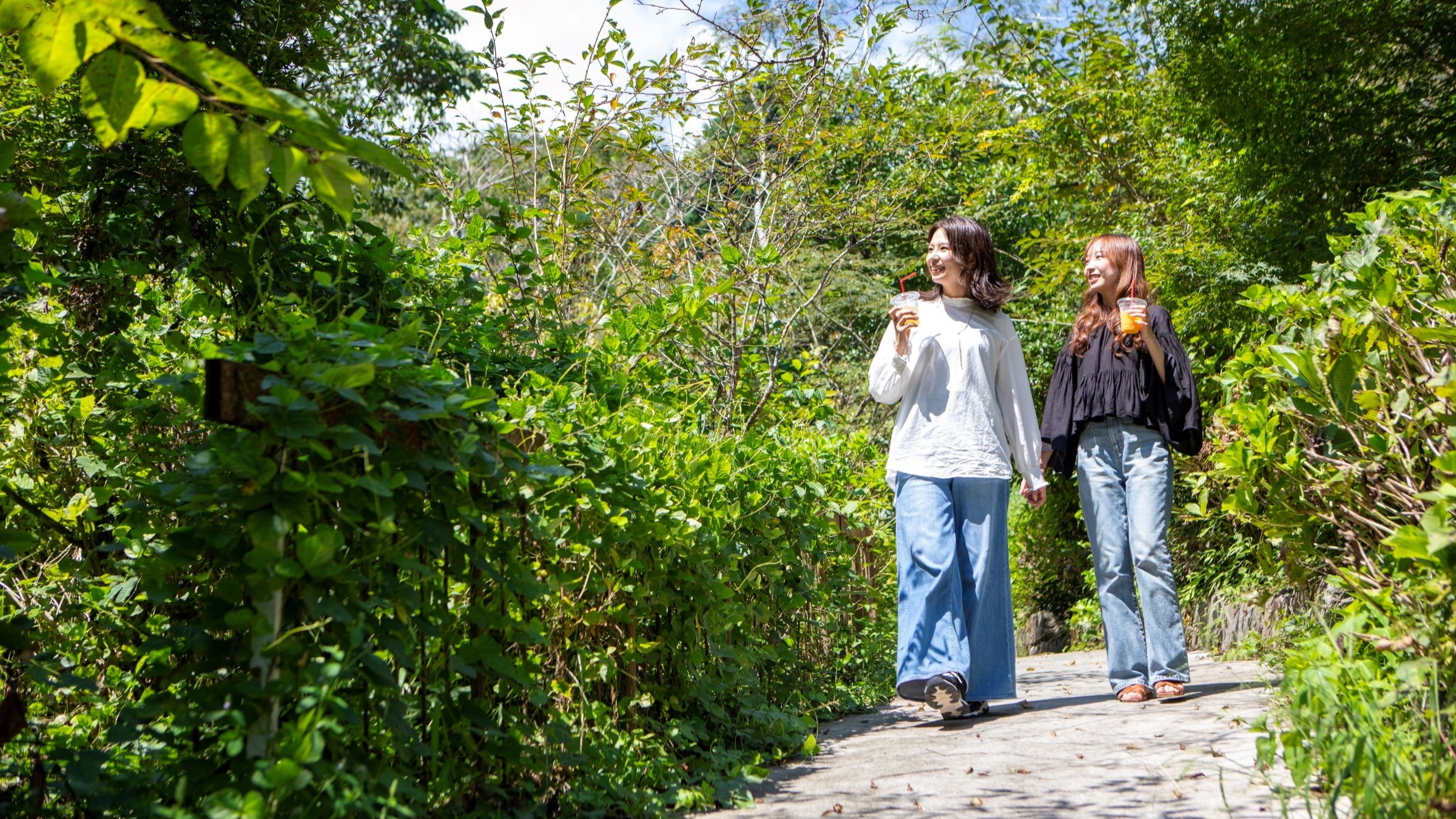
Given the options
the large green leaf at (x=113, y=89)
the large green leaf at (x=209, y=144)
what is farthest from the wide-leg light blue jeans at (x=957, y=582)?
the large green leaf at (x=113, y=89)

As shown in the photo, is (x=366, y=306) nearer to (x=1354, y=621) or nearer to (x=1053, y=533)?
(x=1354, y=621)

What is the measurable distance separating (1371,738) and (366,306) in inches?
107

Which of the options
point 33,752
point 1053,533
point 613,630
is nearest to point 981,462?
point 613,630

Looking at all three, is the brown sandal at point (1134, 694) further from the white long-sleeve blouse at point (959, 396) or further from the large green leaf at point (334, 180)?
the large green leaf at point (334, 180)

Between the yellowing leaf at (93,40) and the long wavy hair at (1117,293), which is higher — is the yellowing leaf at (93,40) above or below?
below

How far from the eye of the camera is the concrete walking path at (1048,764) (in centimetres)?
266

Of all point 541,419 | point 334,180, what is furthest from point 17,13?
point 541,419

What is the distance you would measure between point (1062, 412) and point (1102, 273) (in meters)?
0.55

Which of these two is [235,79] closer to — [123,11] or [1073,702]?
[123,11]

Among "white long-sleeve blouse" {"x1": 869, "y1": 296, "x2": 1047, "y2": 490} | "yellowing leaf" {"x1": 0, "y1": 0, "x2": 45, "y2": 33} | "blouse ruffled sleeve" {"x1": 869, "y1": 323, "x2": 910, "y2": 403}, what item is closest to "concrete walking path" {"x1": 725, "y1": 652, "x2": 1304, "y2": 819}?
"white long-sleeve blouse" {"x1": 869, "y1": 296, "x2": 1047, "y2": 490}

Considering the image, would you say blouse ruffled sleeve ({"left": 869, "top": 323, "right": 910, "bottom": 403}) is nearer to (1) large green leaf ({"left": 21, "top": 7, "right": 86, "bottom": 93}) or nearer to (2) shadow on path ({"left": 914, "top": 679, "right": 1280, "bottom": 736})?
(2) shadow on path ({"left": 914, "top": 679, "right": 1280, "bottom": 736})

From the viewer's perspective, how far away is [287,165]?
169cm

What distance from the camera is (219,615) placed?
1958mm

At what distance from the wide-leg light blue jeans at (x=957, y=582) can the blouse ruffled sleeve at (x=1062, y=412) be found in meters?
0.36
